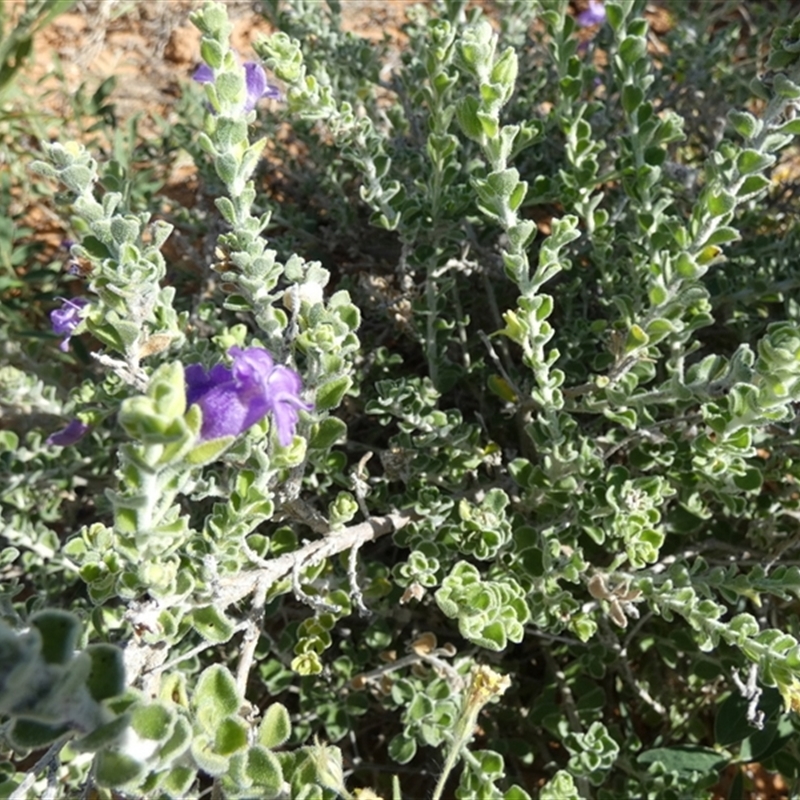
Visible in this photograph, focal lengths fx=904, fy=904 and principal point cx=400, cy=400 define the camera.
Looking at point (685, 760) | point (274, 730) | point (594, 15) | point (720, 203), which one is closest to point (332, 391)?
point (274, 730)

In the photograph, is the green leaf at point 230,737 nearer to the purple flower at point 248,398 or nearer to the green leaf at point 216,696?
the green leaf at point 216,696

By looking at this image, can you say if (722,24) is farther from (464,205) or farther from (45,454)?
(45,454)

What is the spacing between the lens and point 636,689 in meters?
2.24

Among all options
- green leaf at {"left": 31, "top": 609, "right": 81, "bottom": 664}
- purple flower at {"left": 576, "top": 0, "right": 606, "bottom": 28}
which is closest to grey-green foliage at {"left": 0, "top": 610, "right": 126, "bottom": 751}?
green leaf at {"left": 31, "top": 609, "right": 81, "bottom": 664}

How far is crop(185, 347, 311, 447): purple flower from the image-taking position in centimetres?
127

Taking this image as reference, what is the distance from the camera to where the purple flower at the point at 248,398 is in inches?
50.1

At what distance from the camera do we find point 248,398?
1.29 metres

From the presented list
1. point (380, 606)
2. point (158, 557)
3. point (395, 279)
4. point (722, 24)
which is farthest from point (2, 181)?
point (722, 24)

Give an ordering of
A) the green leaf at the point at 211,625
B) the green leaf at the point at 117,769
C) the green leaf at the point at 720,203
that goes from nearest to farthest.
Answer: the green leaf at the point at 117,769, the green leaf at the point at 211,625, the green leaf at the point at 720,203

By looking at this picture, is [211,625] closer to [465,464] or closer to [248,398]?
[248,398]

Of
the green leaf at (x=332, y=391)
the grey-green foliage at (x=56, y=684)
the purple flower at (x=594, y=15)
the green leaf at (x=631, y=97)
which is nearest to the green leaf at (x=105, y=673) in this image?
the grey-green foliage at (x=56, y=684)

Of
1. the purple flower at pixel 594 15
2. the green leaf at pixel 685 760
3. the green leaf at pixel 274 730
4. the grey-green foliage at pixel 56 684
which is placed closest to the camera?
the grey-green foliage at pixel 56 684

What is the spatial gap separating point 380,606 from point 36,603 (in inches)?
29.8

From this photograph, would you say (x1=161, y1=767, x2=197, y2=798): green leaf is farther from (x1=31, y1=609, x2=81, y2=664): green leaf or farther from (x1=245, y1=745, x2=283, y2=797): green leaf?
(x1=31, y1=609, x2=81, y2=664): green leaf
